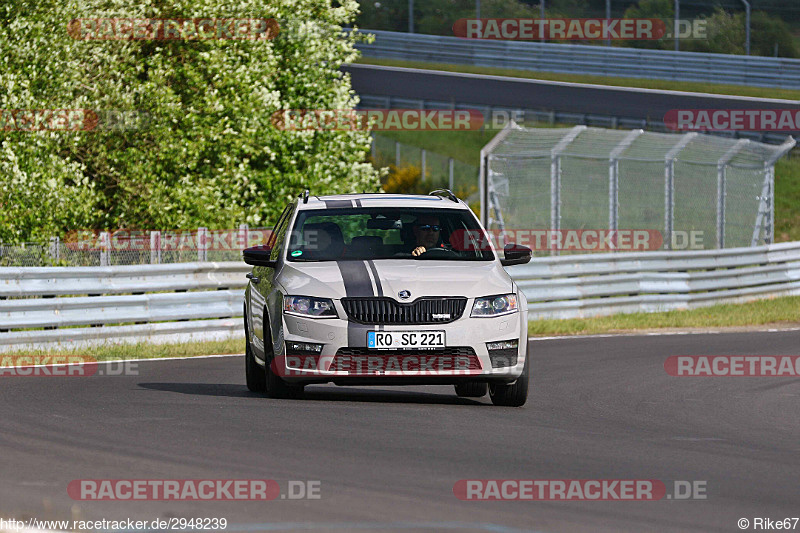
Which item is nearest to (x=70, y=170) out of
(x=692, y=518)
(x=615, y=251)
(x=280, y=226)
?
(x=615, y=251)

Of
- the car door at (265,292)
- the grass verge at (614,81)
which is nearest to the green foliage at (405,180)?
the grass verge at (614,81)

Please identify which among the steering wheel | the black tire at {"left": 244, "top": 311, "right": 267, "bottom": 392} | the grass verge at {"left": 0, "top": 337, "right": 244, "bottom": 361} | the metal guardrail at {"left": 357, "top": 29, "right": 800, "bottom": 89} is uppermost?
the steering wheel

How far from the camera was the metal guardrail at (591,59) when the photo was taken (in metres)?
49.5

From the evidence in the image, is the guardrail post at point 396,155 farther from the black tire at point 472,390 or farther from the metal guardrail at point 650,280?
the black tire at point 472,390

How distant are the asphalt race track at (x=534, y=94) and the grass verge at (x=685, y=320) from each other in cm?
2035

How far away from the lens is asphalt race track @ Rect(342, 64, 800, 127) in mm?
47125

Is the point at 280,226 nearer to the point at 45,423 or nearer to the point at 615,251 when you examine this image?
the point at 45,423

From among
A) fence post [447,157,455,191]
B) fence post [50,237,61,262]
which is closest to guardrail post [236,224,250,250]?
fence post [50,237,61,262]

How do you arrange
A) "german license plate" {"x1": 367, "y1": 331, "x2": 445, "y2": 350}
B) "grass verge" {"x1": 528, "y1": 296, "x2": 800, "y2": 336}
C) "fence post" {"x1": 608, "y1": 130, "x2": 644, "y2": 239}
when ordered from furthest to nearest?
1. "fence post" {"x1": 608, "y1": 130, "x2": 644, "y2": 239}
2. "grass verge" {"x1": 528, "y1": 296, "x2": 800, "y2": 336}
3. "german license plate" {"x1": 367, "y1": 331, "x2": 445, "y2": 350}

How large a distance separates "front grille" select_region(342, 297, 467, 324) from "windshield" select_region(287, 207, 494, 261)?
0.86m

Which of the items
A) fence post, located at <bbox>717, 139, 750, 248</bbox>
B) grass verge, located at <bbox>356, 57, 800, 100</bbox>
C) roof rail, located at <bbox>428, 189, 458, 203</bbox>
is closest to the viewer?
roof rail, located at <bbox>428, 189, 458, 203</bbox>

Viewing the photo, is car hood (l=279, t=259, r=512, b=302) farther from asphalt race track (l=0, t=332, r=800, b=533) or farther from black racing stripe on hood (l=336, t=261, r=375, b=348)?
asphalt race track (l=0, t=332, r=800, b=533)

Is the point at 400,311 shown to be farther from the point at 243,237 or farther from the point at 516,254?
the point at 243,237

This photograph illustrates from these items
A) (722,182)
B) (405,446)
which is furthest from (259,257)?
(722,182)
